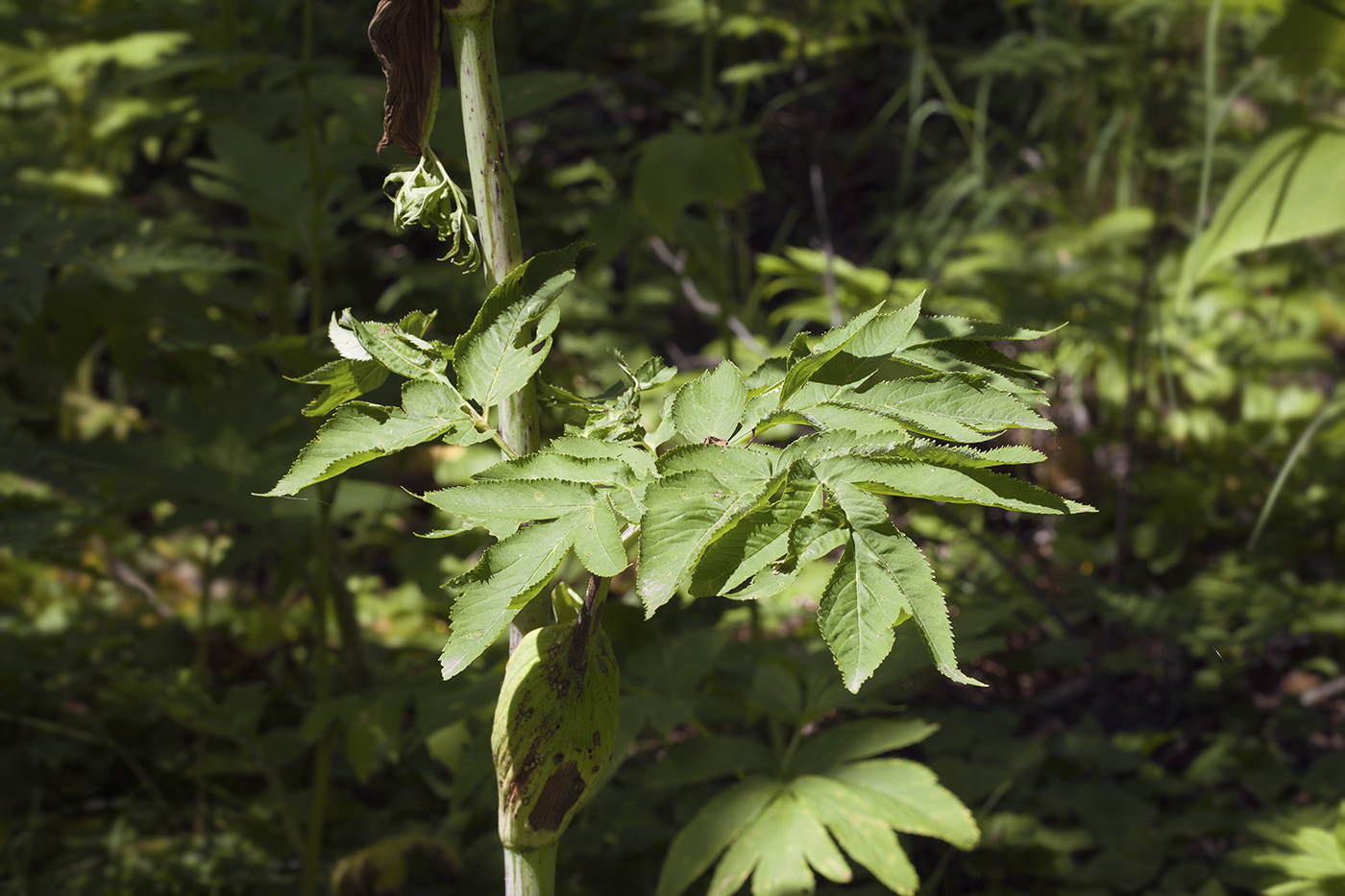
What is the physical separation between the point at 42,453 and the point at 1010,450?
4.48 ft

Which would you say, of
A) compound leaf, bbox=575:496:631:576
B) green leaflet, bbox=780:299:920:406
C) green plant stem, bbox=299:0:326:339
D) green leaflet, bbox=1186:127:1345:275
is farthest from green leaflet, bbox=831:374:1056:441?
green leaflet, bbox=1186:127:1345:275

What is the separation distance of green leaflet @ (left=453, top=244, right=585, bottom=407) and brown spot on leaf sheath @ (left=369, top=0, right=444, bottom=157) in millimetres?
101

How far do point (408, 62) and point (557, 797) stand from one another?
17.5 inches

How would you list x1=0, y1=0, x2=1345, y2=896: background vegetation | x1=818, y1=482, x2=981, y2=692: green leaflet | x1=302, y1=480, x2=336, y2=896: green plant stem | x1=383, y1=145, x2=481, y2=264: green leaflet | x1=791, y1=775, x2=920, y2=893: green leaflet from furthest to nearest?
x1=0, y1=0, x2=1345, y2=896: background vegetation
x1=302, y1=480, x2=336, y2=896: green plant stem
x1=791, y1=775, x2=920, y2=893: green leaflet
x1=383, y1=145, x2=481, y2=264: green leaflet
x1=818, y1=482, x2=981, y2=692: green leaflet

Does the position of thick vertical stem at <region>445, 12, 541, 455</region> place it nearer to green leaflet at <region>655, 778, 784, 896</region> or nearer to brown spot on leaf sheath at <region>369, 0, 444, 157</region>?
brown spot on leaf sheath at <region>369, 0, 444, 157</region>

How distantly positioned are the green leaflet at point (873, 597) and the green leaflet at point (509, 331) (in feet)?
0.70

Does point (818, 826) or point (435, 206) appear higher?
point (435, 206)

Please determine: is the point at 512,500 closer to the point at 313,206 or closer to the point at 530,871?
the point at 530,871

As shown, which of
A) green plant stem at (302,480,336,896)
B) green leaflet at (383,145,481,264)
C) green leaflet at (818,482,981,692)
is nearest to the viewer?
green leaflet at (818,482,981,692)

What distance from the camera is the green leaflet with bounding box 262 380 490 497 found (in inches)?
21.4

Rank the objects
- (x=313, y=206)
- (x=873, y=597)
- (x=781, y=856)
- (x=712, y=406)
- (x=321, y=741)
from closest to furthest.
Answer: (x=873, y=597)
(x=712, y=406)
(x=781, y=856)
(x=321, y=741)
(x=313, y=206)

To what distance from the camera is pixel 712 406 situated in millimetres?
580

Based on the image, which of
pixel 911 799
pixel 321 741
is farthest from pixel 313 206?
pixel 911 799

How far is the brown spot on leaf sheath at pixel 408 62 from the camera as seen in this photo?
532 millimetres
